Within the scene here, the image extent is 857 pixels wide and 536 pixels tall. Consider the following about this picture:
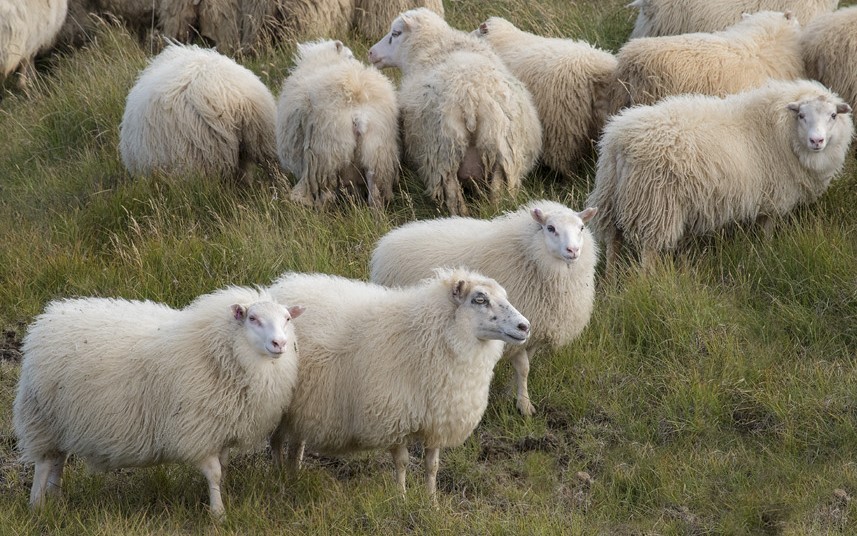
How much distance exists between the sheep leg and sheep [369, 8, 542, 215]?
6.06 feet

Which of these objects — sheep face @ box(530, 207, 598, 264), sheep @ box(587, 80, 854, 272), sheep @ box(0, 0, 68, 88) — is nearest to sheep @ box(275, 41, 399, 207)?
sheep @ box(587, 80, 854, 272)

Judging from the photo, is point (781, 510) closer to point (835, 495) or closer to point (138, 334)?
point (835, 495)

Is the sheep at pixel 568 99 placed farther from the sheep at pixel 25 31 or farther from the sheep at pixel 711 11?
the sheep at pixel 25 31

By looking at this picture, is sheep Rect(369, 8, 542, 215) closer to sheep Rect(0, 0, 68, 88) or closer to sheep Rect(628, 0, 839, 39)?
sheep Rect(628, 0, 839, 39)

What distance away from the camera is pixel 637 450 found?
689cm

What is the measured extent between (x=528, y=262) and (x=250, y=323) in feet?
5.59

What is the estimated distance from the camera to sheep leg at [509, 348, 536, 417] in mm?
7145

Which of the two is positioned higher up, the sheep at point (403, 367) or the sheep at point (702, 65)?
the sheep at point (702, 65)

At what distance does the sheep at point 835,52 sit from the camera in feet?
30.6

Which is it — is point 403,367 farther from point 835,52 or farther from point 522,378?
point 835,52

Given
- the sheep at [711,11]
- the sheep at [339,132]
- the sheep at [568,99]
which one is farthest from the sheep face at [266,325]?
the sheep at [711,11]

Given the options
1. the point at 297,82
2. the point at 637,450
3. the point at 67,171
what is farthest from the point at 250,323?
the point at 67,171

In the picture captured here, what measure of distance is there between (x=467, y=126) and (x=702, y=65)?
1891 millimetres

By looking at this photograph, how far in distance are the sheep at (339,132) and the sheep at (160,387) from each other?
94.4 inches
